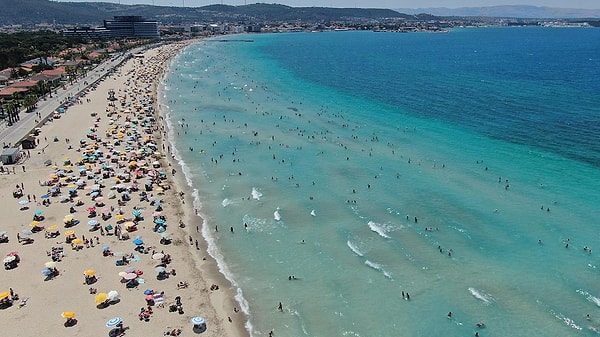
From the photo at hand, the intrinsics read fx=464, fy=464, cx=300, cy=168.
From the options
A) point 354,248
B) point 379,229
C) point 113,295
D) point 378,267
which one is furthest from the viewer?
point 379,229

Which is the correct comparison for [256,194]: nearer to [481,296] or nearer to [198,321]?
[198,321]

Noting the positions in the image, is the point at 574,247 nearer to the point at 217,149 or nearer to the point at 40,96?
the point at 217,149

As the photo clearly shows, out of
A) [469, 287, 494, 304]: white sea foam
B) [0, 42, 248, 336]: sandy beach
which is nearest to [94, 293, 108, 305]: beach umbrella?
[0, 42, 248, 336]: sandy beach

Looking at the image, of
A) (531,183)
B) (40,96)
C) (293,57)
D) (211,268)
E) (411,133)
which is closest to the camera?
(211,268)

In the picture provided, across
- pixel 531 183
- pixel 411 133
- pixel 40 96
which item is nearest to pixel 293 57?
pixel 40 96

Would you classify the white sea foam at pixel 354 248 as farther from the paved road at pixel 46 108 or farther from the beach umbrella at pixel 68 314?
the paved road at pixel 46 108

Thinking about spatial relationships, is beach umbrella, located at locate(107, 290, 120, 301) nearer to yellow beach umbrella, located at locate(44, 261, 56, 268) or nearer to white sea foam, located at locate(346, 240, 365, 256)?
yellow beach umbrella, located at locate(44, 261, 56, 268)

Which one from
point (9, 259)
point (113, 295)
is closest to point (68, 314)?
point (113, 295)
